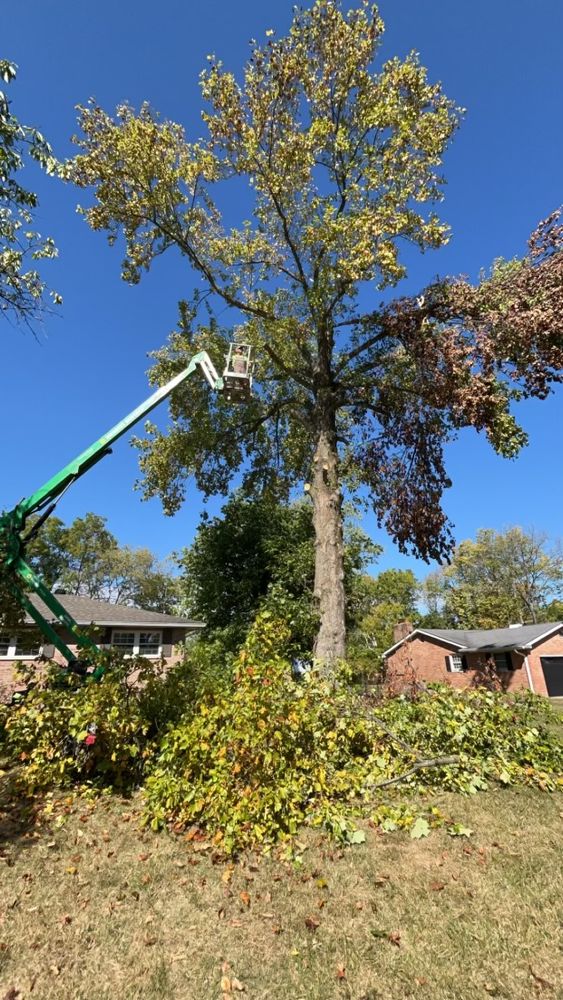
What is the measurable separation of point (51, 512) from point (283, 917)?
7.17 m

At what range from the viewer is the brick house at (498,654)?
25641 millimetres

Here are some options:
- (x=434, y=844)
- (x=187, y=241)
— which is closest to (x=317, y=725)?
A: (x=434, y=844)

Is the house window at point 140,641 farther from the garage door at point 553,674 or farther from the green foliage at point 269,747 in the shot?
the garage door at point 553,674

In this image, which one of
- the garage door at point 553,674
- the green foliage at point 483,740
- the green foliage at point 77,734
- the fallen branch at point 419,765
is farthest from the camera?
the garage door at point 553,674

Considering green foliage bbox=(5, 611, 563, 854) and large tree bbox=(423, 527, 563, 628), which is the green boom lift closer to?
green foliage bbox=(5, 611, 563, 854)

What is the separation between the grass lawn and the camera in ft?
9.46

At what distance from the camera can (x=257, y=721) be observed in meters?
5.07

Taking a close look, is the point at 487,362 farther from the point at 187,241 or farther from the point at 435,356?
the point at 187,241

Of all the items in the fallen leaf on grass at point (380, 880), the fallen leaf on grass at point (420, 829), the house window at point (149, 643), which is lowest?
the fallen leaf on grass at point (380, 880)

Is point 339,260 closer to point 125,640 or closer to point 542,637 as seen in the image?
point 125,640

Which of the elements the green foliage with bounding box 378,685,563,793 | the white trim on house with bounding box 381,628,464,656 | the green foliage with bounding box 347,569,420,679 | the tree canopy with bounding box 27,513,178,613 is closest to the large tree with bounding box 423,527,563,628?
the green foliage with bounding box 347,569,420,679

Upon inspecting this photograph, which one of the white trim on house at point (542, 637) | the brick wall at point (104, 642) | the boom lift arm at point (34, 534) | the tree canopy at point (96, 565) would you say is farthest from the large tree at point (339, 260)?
the tree canopy at point (96, 565)

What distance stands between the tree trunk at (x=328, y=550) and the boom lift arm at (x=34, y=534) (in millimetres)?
3360

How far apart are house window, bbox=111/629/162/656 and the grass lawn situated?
17467 mm
